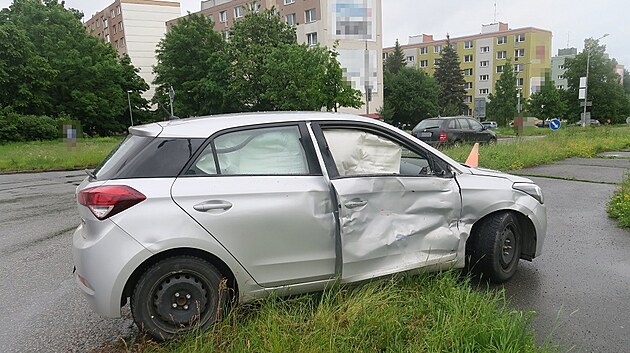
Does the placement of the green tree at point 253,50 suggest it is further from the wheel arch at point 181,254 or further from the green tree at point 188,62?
the wheel arch at point 181,254

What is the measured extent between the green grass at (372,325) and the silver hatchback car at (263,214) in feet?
0.50

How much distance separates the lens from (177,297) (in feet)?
9.50

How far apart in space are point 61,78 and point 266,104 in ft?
64.2

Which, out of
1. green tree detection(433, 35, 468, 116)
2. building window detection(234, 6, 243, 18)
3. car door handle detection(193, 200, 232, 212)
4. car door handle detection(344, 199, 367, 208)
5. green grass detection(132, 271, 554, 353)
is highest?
building window detection(234, 6, 243, 18)

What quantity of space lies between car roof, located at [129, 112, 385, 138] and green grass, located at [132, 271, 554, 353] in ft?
4.42

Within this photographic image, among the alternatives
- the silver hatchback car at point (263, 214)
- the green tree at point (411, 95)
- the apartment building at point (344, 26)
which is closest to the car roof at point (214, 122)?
the silver hatchback car at point (263, 214)

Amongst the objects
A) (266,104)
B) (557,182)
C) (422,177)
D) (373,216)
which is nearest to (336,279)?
(373,216)

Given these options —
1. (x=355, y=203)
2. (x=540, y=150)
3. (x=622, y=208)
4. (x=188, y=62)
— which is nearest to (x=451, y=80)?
(x=188, y=62)

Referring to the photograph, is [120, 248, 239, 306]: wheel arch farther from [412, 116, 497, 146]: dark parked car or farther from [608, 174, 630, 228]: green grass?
[412, 116, 497, 146]: dark parked car

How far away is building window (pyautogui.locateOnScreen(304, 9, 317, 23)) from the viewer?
143 feet

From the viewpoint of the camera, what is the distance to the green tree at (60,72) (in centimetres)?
3388

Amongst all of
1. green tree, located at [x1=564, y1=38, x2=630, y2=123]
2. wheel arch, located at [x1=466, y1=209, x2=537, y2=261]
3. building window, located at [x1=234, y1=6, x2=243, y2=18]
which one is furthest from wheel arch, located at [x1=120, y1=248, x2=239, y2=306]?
building window, located at [x1=234, y1=6, x2=243, y2=18]

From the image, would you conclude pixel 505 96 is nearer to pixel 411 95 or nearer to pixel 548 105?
pixel 548 105

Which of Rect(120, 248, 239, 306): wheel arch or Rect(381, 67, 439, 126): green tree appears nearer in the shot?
Rect(120, 248, 239, 306): wheel arch
